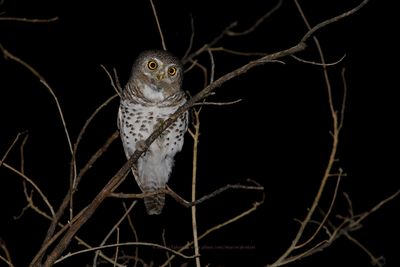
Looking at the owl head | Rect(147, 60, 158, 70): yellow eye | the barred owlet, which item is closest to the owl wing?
the barred owlet

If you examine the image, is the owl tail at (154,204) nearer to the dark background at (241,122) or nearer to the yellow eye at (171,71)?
the yellow eye at (171,71)

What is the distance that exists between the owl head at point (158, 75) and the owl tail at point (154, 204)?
28.4 inches

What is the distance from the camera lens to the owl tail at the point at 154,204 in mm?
3768

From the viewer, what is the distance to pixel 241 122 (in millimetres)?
8047

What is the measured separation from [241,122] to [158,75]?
464 cm

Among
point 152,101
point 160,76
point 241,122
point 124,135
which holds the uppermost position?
point 160,76

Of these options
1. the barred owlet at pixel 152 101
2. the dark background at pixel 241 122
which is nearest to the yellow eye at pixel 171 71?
the barred owlet at pixel 152 101

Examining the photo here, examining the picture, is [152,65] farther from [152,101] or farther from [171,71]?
[152,101]

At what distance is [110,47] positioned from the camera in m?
7.50

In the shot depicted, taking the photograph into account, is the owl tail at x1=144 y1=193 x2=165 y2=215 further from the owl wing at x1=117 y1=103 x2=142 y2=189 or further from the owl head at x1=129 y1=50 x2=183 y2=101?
the owl head at x1=129 y1=50 x2=183 y2=101

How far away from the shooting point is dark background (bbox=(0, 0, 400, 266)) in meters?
6.70

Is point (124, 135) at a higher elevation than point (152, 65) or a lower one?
lower

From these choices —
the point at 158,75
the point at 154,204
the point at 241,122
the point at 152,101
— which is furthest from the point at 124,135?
the point at 241,122

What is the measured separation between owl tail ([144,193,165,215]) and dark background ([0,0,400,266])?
1.92 meters
